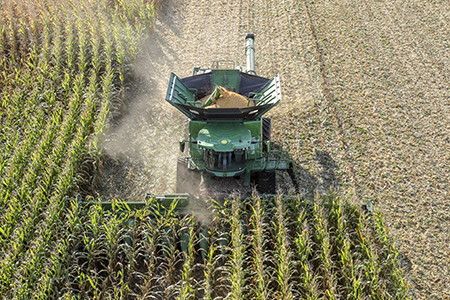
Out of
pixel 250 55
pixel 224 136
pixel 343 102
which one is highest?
pixel 250 55

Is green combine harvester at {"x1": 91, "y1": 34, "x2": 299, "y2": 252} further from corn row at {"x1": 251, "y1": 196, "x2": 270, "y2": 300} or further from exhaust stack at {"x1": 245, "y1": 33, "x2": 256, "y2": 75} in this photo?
exhaust stack at {"x1": 245, "y1": 33, "x2": 256, "y2": 75}

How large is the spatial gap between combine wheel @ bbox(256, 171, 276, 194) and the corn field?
0.60 m

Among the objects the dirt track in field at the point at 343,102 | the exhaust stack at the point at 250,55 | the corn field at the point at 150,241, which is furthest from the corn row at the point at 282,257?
the exhaust stack at the point at 250,55

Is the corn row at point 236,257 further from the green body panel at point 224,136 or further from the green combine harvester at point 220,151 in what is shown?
the green body panel at point 224,136

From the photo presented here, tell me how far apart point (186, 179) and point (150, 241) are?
1.98m

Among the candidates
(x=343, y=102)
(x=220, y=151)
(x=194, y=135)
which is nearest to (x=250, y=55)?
(x=343, y=102)

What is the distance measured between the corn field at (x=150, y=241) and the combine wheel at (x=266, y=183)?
0.60m

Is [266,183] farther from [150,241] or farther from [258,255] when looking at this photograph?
[150,241]

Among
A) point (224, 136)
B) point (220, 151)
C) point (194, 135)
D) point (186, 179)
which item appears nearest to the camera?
point (220, 151)

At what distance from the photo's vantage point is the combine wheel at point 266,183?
8.38m

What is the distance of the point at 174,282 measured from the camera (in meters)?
7.12

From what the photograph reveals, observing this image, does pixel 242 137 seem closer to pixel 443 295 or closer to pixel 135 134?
pixel 135 134

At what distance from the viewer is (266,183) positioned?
844 cm

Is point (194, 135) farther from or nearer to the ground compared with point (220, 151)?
farther from the ground
